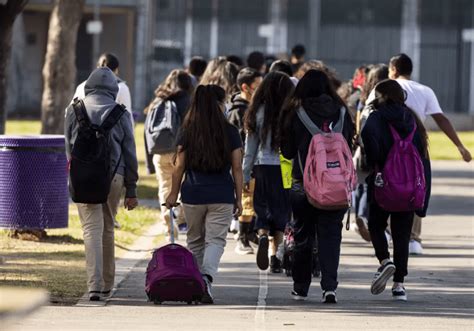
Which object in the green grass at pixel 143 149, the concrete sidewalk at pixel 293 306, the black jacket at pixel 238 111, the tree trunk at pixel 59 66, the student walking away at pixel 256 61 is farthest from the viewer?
the green grass at pixel 143 149

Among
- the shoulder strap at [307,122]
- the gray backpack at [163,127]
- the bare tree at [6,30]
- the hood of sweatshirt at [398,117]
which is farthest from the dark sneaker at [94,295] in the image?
the bare tree at [6,30]

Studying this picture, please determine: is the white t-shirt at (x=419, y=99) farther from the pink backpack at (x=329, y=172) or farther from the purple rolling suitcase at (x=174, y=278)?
the purple rolling suitcase at (x=174, y=278)

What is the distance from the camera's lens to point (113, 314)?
10.3m

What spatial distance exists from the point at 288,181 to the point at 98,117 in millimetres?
2632

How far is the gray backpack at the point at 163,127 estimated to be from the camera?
591 inches

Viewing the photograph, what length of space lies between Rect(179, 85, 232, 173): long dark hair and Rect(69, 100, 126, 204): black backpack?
661 millimetres

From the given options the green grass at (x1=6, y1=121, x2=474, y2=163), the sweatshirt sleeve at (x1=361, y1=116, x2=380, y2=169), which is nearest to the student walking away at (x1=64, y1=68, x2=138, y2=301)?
the sweatshirt sleeve at (x1=361, y1=116, x2=380, y2=169)

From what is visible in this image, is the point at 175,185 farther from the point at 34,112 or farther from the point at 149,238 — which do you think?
Result: the point at 34,112

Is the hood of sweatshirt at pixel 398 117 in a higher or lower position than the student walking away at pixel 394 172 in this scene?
higher

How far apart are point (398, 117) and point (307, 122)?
83 cm

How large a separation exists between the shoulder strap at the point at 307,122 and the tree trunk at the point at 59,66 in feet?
35.7

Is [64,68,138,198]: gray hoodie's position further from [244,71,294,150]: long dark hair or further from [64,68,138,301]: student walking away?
[244,71,294,150]: long dark hair

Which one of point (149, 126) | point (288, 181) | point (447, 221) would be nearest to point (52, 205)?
point (149, 126)

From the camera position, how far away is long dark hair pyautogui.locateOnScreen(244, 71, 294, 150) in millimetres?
12719
